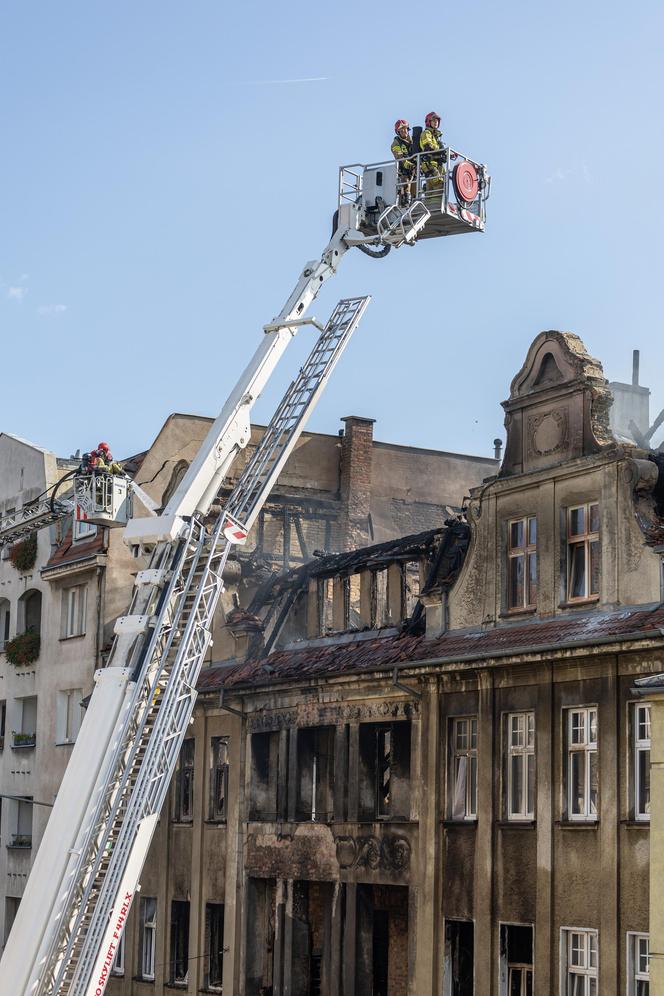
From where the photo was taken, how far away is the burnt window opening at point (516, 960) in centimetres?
2592

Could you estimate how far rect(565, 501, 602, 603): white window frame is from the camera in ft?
85.7

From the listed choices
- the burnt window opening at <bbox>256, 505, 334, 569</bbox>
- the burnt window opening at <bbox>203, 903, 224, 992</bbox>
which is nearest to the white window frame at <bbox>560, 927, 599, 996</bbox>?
the burnt window opening at <bbox>203, 903, 224, 992</bbox>

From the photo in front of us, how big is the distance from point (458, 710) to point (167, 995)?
1124cm

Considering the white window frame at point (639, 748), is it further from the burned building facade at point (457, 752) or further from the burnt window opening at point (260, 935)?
the burnt window opening at point (260, 935)

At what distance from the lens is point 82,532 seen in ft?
143

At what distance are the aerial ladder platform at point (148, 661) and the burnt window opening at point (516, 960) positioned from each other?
660 cm

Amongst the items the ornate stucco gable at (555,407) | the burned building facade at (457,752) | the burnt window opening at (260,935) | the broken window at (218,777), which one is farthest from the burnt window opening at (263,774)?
the ornate stucco gable at (555,407)

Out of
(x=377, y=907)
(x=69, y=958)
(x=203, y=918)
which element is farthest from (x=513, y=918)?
(x=203, y=918)

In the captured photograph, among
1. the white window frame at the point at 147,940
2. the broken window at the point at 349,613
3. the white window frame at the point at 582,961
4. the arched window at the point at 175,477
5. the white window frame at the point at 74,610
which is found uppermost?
the arched window at the point at 175,477

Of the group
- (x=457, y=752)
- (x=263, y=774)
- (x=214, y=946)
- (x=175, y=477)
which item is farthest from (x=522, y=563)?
(x=175, y=477)

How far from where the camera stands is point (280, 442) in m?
25.0

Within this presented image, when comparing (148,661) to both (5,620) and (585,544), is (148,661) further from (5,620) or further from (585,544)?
(5,620)

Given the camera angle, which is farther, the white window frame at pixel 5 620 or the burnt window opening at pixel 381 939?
the white window frame at pixel 5 620

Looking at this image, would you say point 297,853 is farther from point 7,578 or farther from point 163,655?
point 7,578
